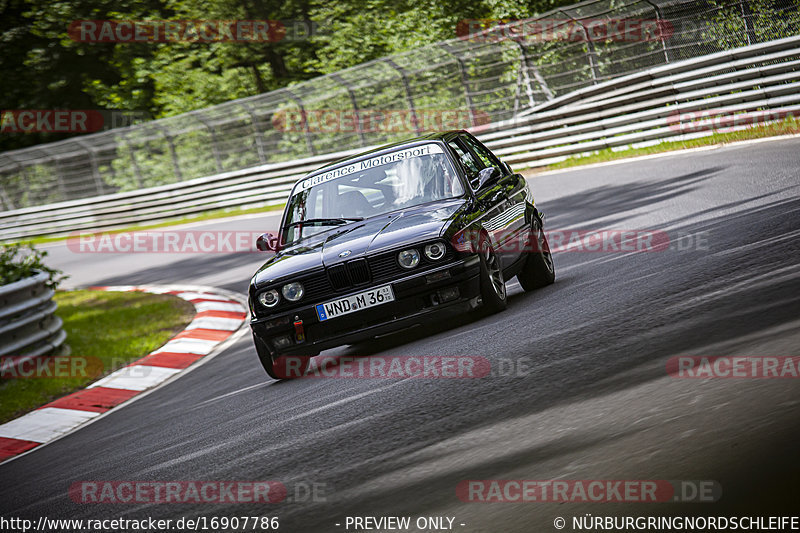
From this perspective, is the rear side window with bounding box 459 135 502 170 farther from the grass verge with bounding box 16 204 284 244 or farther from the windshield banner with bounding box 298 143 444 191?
the grass verge with bounding box 16 204 284 244

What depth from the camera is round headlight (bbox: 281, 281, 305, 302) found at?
6.66 m

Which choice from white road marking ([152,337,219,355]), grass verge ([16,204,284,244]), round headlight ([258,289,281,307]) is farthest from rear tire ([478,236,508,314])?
grass verge ([16,204,284,244])

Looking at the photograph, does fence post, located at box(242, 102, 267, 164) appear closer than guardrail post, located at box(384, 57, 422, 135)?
No

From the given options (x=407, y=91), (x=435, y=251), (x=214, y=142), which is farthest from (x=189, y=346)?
(x=214, y=142)

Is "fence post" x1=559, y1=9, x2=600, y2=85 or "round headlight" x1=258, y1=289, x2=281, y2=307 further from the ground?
"fence post" x1=559, y1=9, x2=600, y2=85

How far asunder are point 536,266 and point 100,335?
669 centimetres

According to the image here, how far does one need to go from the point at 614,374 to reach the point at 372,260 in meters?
2.37

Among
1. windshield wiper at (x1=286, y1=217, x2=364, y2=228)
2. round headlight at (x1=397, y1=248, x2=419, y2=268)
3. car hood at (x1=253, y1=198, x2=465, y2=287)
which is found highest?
windshield wiper at (x1=286, y1=217, x2=364, y2=228)

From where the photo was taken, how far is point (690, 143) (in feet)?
54.0

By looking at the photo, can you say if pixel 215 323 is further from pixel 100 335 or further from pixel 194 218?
pixel 194 218

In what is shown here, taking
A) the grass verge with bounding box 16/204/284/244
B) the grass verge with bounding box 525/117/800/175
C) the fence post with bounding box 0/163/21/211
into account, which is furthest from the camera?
the fence post with bounding box 0/163/21/211

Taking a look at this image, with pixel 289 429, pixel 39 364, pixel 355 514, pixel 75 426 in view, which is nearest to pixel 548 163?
pixel 39 364

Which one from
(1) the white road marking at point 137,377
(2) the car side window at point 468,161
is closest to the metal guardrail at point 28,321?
(1) the white road marking at point 137,377

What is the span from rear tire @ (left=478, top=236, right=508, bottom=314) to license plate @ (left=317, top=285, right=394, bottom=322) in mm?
694
